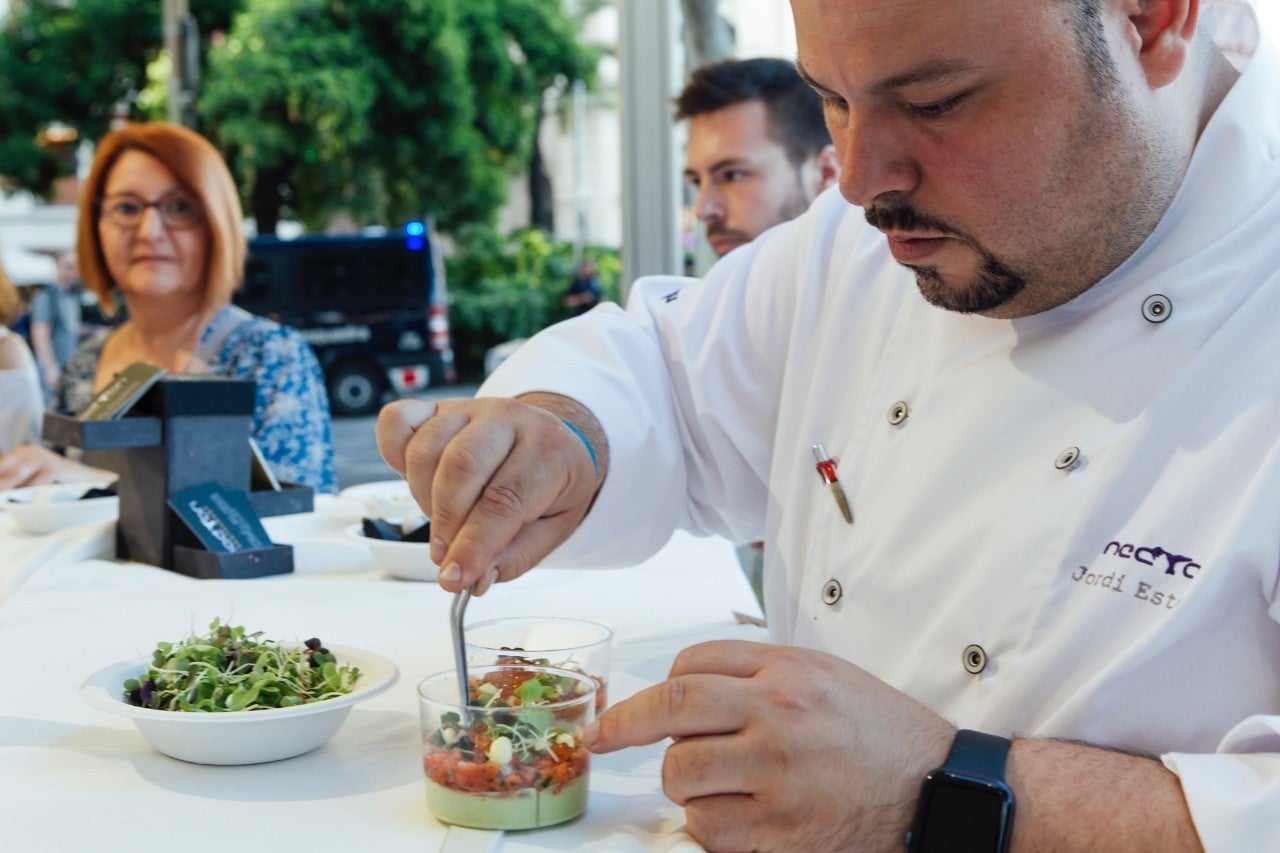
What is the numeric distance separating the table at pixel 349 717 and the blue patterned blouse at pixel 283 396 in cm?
97

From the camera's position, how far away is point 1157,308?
123cm

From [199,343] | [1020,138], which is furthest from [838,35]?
[199,343]

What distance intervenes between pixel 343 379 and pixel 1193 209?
786 centimetres

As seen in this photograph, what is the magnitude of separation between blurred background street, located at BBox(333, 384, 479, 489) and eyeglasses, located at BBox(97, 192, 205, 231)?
5.48ft

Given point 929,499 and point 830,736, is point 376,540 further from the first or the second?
point 830,736

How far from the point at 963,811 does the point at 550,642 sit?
42cm

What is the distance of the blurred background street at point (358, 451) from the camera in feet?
20.2

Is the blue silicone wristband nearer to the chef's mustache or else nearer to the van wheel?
the chef's mustache

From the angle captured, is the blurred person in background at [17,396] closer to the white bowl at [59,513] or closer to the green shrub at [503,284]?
the white bowl at [59,513]

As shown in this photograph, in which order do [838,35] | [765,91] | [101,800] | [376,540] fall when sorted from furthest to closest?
[765,91] → [376,540] → [838,35] → [101,800]

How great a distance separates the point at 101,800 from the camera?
42.8 inches

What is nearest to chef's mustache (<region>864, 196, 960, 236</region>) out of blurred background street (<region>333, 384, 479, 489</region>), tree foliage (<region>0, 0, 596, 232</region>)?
blurred background street (<region>333, 384, 479, 489</region>)

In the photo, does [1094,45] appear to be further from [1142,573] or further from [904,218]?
[1142,573]

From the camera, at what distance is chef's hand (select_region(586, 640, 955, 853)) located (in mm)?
971
